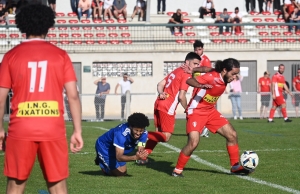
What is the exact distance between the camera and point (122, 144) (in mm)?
10234

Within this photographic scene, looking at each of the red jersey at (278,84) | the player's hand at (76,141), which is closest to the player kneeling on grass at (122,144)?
the player's hand at (76,141)

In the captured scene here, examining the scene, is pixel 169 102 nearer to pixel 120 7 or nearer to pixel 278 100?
pixel 278 100

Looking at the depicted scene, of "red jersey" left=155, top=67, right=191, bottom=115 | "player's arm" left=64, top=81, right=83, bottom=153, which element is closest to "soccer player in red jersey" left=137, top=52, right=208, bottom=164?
"red jersey" left=155, top=67, right=191, bottom=115

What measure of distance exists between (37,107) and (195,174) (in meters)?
5.68

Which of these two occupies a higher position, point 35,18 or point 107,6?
point 107,6

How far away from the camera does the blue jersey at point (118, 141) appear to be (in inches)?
404

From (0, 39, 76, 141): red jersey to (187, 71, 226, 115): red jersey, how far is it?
496 centimetres

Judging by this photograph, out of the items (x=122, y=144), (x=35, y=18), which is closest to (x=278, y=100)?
(x=122, y=144)

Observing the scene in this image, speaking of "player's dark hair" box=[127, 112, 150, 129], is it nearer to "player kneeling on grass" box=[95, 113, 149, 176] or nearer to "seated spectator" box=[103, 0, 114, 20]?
"player kneeling on grass" box=[95, 113, 149, 176]

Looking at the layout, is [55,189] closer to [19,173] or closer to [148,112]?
[19,173]

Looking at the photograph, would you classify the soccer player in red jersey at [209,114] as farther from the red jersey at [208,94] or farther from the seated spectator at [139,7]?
the seated spectator at [139,7]

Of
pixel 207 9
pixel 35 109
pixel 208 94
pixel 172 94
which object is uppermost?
pixel 207 9

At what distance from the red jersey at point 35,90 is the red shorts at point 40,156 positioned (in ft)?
0.19

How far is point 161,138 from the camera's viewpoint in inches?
490
